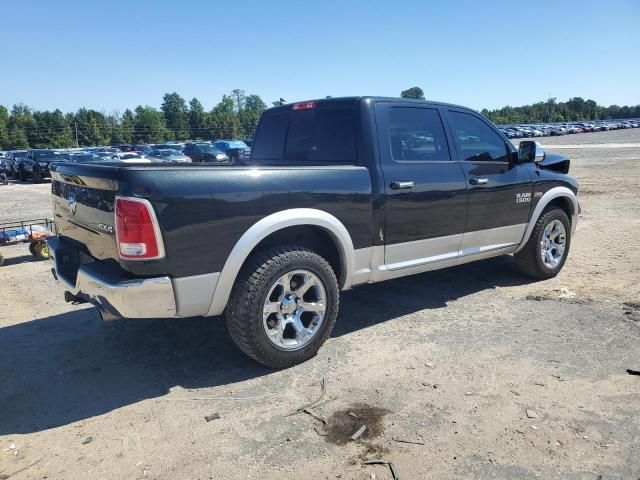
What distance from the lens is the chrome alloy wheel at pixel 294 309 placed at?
3611mm

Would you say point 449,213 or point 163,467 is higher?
point 449,213

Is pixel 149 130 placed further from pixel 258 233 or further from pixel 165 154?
pixel 258 233

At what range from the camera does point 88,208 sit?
11.2ft

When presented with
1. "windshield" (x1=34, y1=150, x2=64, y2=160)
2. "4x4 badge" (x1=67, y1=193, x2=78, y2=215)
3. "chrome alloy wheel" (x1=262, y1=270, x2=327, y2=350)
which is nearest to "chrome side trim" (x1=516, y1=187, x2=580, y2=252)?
"chrome alloy wheel" (x1=262, y1=270, x2=327, y2=350)

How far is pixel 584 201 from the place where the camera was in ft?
39.9

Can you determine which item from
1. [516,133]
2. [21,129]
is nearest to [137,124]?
[21,129]

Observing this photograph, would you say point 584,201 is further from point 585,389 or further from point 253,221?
point 253,221

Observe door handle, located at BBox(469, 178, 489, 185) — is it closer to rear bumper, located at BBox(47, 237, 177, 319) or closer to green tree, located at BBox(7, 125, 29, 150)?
rear bumper, located at BBox(47, 237, 177, 319)

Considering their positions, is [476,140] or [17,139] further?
[17,139]

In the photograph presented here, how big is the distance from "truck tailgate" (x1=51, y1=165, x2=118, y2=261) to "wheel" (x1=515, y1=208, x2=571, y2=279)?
173 inches

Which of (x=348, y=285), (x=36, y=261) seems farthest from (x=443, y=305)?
(x=36, y=261)

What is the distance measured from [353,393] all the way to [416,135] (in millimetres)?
2342

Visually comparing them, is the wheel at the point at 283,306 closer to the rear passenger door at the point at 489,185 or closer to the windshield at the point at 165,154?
the rear passenger door at the point at 489,185

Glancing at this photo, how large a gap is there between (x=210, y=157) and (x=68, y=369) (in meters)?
24.1
